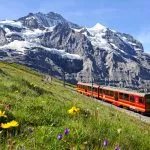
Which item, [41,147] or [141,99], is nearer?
[41,147]

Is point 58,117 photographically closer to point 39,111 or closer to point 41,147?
point 39,111

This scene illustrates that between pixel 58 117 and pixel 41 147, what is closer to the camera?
pixel 41 147

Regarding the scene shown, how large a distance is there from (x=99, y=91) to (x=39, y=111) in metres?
80.0

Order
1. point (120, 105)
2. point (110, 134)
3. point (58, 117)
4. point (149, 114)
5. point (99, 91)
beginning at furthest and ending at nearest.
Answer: point (99, 91), point (120, 105), point (149, 114), point (58, 117), point (110, 134)

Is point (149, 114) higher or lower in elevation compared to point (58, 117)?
lower

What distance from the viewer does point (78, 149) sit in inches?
221

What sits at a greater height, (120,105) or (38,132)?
(38,132)

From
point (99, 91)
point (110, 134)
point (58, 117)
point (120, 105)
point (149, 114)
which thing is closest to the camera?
point (110, 134)

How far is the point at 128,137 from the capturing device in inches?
290

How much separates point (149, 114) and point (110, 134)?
183ft

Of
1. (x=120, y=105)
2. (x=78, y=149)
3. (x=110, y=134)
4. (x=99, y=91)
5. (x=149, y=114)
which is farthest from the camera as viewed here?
(x=99, y=91)

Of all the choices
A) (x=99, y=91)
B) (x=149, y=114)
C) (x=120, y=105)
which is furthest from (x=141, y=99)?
(x=99, y=91)

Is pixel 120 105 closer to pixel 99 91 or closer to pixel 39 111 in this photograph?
pixel 99 91

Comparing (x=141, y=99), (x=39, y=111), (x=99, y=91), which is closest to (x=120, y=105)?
(x=141, y=99)
